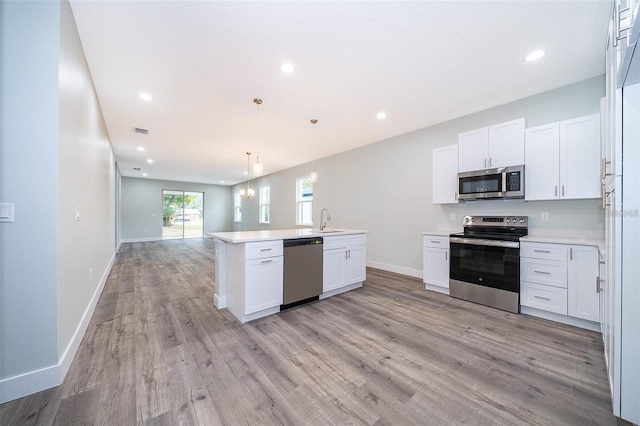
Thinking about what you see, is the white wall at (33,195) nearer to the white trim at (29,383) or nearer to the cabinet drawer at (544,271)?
the white trim at (29,383)

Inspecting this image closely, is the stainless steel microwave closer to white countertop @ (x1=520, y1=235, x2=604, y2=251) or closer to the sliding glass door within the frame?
white countertop @ (x1=520, y1=235, x2=604, y2=251)

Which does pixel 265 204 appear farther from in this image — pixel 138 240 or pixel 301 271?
pixel 301 271

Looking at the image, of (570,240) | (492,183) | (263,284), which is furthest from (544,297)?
(263,284)

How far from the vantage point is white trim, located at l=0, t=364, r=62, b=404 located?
4.76ft

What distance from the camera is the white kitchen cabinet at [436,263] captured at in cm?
351

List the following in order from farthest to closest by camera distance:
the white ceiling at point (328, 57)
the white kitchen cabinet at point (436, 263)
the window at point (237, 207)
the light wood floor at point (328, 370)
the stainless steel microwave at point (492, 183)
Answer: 1. the window at point (237, 207)
2. the white kitchen cabinet at point (436, 263)
3. the stainless steel microwave at point (492, 183)
4. the white ceiling at point (328, 57)
5. the light wood floor at point (328, 370)

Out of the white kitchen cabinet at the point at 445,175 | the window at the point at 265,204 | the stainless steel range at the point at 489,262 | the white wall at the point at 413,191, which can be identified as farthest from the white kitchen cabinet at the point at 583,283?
the window at the point at 265,204

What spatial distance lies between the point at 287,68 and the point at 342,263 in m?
2.56

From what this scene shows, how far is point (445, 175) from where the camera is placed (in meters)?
3.80

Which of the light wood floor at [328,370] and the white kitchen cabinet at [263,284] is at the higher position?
the white kitchen cabinet at [263,284]

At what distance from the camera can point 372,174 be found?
5.26 meters

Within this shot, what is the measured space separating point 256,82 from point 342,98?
1.13 meters

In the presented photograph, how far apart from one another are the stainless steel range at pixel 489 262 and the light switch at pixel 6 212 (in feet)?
13.7

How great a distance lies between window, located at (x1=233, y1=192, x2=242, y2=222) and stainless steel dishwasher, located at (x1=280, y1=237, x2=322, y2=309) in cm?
909
